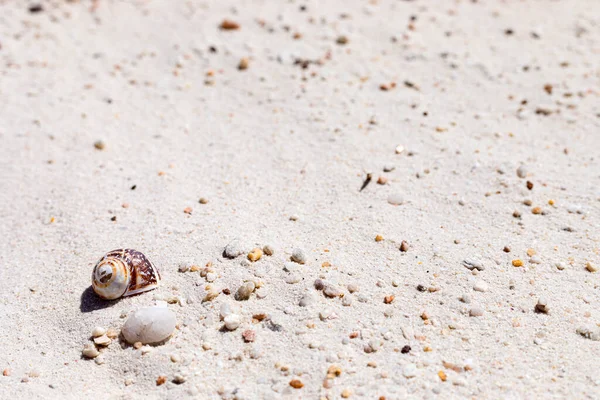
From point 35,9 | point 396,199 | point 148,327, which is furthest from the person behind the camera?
point 35,9

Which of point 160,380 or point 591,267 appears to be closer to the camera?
point 160,380

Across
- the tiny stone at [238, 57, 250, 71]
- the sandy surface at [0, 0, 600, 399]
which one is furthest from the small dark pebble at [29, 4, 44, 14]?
the tiny stone at [238, 57, 250, 71]

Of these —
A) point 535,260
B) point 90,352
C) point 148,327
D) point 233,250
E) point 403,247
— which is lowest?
point 90,352

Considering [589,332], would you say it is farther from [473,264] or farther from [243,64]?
[243,64]

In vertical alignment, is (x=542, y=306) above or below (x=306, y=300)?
above

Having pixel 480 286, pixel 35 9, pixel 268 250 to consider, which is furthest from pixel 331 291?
pixel 35 9

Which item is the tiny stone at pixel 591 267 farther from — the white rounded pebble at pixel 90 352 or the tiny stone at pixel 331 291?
the white rounded pebble at pixel 90 352

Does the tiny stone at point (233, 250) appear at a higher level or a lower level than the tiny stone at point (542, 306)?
lower

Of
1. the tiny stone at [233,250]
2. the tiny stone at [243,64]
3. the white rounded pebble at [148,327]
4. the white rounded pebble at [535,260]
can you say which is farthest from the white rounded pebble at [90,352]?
the tiny stone at [243,64]
